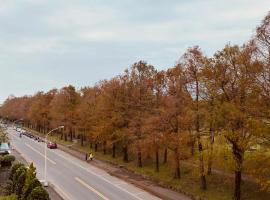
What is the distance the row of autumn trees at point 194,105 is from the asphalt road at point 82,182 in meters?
5.23

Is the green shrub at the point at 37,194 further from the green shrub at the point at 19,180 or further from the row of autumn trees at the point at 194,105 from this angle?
the row of autumn trees at the point at 194,105

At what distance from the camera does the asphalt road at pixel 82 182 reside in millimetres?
44312

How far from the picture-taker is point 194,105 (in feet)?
135

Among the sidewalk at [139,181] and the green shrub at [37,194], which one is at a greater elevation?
the green shrub at [37,194]

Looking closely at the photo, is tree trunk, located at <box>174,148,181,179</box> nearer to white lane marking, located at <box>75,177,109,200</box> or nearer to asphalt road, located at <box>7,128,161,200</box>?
asphalt road, located at <box>7,128,161,200</box>

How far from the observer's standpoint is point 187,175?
48.7m

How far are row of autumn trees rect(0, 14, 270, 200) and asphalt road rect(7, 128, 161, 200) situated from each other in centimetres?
523

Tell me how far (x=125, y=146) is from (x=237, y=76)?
2927cm

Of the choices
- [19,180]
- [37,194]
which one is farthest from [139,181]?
[37,194]

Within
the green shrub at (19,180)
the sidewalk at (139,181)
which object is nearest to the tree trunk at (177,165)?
the sidewalk at (139,181)

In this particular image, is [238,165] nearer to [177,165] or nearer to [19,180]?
[177,165]

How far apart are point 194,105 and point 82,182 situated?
1837 centimetres

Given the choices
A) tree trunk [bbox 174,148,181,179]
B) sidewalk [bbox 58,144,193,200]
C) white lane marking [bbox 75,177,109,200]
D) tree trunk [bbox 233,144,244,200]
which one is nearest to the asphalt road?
white lane marking [bbox 75,177,109,200]

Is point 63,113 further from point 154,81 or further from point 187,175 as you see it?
point 187,175
